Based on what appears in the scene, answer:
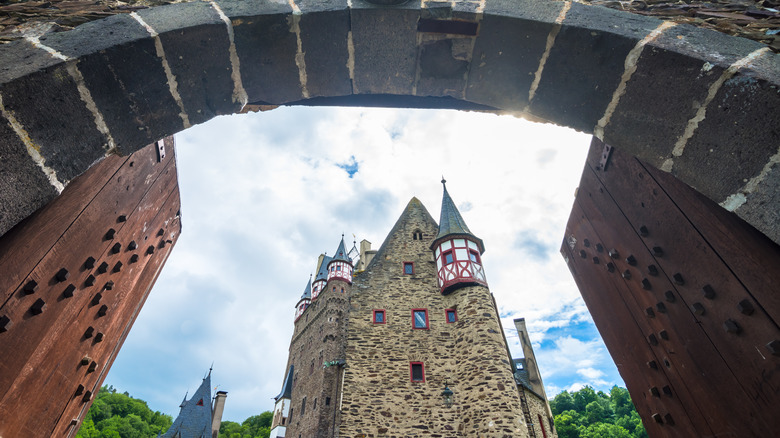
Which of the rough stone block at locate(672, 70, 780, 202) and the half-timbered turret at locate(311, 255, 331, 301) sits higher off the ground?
the half-timbered turret at locate(311, 255, 331, 301)

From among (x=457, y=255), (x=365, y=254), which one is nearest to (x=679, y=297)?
(x=457, y=255)

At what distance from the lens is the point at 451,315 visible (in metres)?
13.9

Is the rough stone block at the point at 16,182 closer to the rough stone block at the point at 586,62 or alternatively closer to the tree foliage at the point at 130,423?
the rough stone block at the point at 586,62

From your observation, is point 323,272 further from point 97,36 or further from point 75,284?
point 97,36

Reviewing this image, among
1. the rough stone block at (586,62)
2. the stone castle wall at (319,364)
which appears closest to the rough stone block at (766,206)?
the rough stone block at (586,62)

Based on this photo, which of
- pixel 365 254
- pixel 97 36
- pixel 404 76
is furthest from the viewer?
pixel 365 254

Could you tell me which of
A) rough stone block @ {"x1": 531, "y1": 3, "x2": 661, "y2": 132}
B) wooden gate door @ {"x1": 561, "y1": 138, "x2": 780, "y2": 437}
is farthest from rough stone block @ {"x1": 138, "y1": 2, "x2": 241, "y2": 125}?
wooden gate door @ {"x1": 561, "y1": 138, "x2": 780, "y2": 437}

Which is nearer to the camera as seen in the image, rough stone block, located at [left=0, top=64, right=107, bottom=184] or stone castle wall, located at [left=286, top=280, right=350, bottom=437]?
rough stone block, located at [left=0, top=64, right=107, bottom=184]

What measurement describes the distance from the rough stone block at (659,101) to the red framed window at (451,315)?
12.4 metres

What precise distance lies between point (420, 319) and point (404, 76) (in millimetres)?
12441

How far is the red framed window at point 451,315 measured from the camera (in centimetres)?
1378

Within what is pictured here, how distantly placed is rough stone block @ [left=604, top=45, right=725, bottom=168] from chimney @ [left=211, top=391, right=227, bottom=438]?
43267mm

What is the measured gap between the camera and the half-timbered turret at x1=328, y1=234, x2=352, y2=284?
79.0 feet

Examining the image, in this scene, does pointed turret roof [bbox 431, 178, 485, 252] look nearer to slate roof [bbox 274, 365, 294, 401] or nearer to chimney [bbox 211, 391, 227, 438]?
slate roof [bbox 274, 365, 294, 401]
